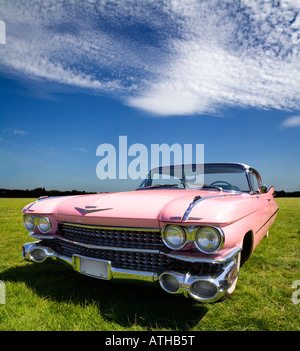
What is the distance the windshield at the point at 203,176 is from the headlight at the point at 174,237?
1601 millimetres

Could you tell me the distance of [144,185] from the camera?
422cm

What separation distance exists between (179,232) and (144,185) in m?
2.17

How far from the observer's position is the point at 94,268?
2.45 meters

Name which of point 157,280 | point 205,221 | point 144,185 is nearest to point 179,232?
point 205,221

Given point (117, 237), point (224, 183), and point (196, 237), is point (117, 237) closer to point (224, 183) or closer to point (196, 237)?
point (196, 237)

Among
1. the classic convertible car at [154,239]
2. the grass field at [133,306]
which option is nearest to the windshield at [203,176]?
the classic convertible car at [154,239]

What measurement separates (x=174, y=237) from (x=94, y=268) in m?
0.91

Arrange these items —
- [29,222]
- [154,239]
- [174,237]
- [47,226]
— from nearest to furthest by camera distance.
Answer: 1. [174,237]
2. [154,239]
3. [47,226]
4. [29,222]

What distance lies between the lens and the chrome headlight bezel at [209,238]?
201 cm

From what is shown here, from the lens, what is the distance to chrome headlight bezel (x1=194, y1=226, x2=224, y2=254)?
201cm

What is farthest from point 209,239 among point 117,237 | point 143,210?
point 117,237

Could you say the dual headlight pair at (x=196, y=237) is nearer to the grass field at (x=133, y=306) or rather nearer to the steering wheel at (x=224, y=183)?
the grass field at (x=133, y=306)

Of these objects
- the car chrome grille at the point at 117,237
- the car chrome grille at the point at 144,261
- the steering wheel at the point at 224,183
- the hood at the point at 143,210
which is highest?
the steering wheel at the point at 224,183

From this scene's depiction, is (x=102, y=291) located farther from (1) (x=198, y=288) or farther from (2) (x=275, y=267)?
(2) (x=275, y=267)
